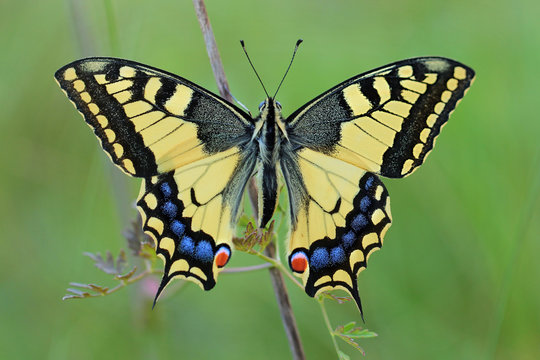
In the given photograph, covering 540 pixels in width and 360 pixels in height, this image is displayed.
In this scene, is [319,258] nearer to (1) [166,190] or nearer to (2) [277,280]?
(2) [277,280]

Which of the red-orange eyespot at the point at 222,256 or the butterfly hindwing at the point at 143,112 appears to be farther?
the butterfly hindwing at the point at 143,112

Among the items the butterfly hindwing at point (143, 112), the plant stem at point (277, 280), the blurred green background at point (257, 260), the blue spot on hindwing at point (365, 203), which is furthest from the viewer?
the blurred green background at point (257, 260)

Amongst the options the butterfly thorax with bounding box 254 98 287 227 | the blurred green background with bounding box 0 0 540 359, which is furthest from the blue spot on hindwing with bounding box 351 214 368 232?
the blurred green background with bounding box 0 0 540 359

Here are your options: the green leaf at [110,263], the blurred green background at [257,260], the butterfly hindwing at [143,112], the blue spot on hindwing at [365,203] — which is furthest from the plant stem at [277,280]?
the blurred green background at [257,260]

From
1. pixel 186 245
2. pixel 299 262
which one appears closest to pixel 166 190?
pixel 186 245

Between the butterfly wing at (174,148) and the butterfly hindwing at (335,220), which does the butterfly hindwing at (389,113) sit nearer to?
the butterfly hindwing at (335,220)

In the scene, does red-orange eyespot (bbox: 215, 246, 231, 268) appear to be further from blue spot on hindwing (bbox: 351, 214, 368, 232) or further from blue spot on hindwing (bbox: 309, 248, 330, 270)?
blue spot on hindwing (bbox: 351, 214, 368, 232)
